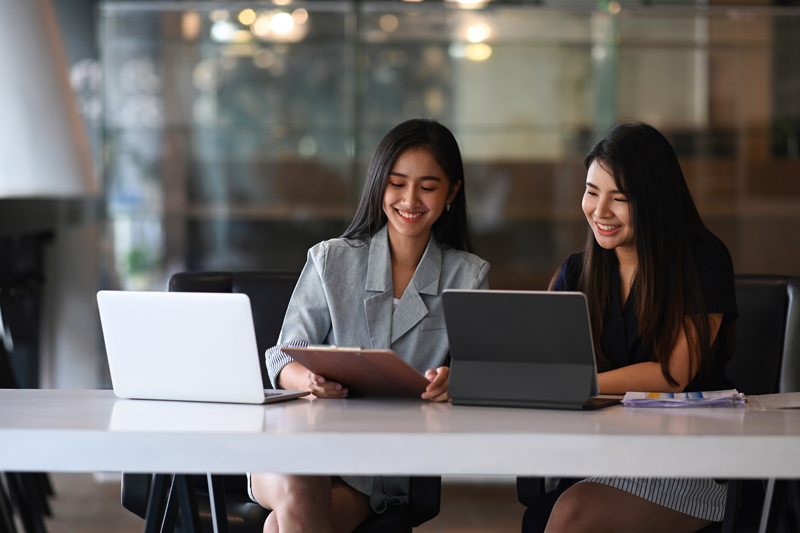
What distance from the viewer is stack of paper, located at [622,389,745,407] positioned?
1.58 metres

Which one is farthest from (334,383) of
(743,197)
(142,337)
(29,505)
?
(743,197)

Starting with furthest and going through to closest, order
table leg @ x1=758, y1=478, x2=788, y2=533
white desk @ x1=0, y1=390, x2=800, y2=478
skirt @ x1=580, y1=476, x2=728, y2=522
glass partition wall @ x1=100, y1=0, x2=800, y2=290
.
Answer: glass partition wall @ x1=100, y1=0, x2=800, y2=290 < skirt @ x1=580, y1=476, x2=728, y2=522 < table leg @ x1=758, y1=478, x2=788, y2=533 < white desk @ x1=0, y1=390, x2=800, y2=478

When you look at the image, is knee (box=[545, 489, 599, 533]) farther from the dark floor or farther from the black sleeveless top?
the dark floor

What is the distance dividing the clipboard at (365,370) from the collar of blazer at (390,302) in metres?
0.30

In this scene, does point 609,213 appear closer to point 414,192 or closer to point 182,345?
point 414,192

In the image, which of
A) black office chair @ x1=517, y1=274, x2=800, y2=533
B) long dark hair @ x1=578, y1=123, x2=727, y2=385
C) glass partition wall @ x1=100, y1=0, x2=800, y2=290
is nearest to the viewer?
long dark hair @ x1=578, y1=123, x2=727, y2=385

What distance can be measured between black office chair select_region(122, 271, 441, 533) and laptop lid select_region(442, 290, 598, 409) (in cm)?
40

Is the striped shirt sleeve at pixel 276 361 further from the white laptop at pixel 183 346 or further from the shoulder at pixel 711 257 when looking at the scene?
the shoulder at pixel 711 257

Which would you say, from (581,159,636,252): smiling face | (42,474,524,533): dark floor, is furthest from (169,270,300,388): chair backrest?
(42,474,524,533): dark floor

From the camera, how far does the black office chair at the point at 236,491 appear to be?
4.94 feet

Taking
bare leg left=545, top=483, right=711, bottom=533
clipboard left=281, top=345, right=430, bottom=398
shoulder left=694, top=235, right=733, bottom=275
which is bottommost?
bare leg left=545, top=483, right=711, bottom=533

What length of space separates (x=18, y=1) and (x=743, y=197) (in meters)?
3.19

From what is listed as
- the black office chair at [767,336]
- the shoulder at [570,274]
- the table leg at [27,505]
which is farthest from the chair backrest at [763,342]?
the table leg at [27,505]

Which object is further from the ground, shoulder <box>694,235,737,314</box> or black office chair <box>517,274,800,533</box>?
shoulder <box>694,235,737,314</box>
